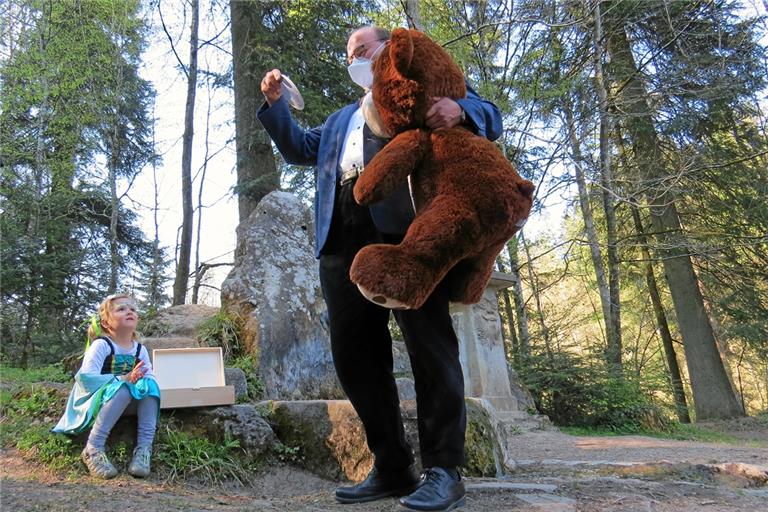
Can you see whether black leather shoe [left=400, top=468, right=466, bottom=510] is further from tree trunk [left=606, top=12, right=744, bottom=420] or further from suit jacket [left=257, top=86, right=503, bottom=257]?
tree trunk [left=606, top=12, right=744, bottom=420]

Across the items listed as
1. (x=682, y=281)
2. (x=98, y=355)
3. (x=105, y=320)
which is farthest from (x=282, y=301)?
(x=682, y=281)

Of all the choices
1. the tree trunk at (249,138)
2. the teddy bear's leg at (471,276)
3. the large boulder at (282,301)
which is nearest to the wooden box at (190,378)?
the large boulder at (282,301)

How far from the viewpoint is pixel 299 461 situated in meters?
2.88

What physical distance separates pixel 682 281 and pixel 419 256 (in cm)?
1144

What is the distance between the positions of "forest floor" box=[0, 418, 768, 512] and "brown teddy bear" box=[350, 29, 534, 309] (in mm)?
824

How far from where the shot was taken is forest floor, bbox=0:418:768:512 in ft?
6.26

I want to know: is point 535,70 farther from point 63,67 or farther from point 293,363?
point 63,67

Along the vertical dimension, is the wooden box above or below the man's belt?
below

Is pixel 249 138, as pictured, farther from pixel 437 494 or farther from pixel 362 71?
pixel 437 494

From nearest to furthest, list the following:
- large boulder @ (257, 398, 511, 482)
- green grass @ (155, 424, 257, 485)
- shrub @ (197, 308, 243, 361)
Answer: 1. green grass @ (155, 424, 257, 485)
2. large boulder @ (257, 398, 511, 482)
3. shrub @ (197, 308, 243, 361)

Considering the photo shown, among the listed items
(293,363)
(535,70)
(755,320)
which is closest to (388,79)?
(293,363)

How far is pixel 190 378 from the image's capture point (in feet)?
10.2

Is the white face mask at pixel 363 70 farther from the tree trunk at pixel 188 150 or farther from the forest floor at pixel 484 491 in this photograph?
the tree trunk at pixel 188 150

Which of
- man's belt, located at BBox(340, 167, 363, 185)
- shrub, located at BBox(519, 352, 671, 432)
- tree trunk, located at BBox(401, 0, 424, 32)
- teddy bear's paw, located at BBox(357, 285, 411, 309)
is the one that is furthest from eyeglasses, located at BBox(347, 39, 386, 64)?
shrub, located at BBox(519, 352, 671, 432)
